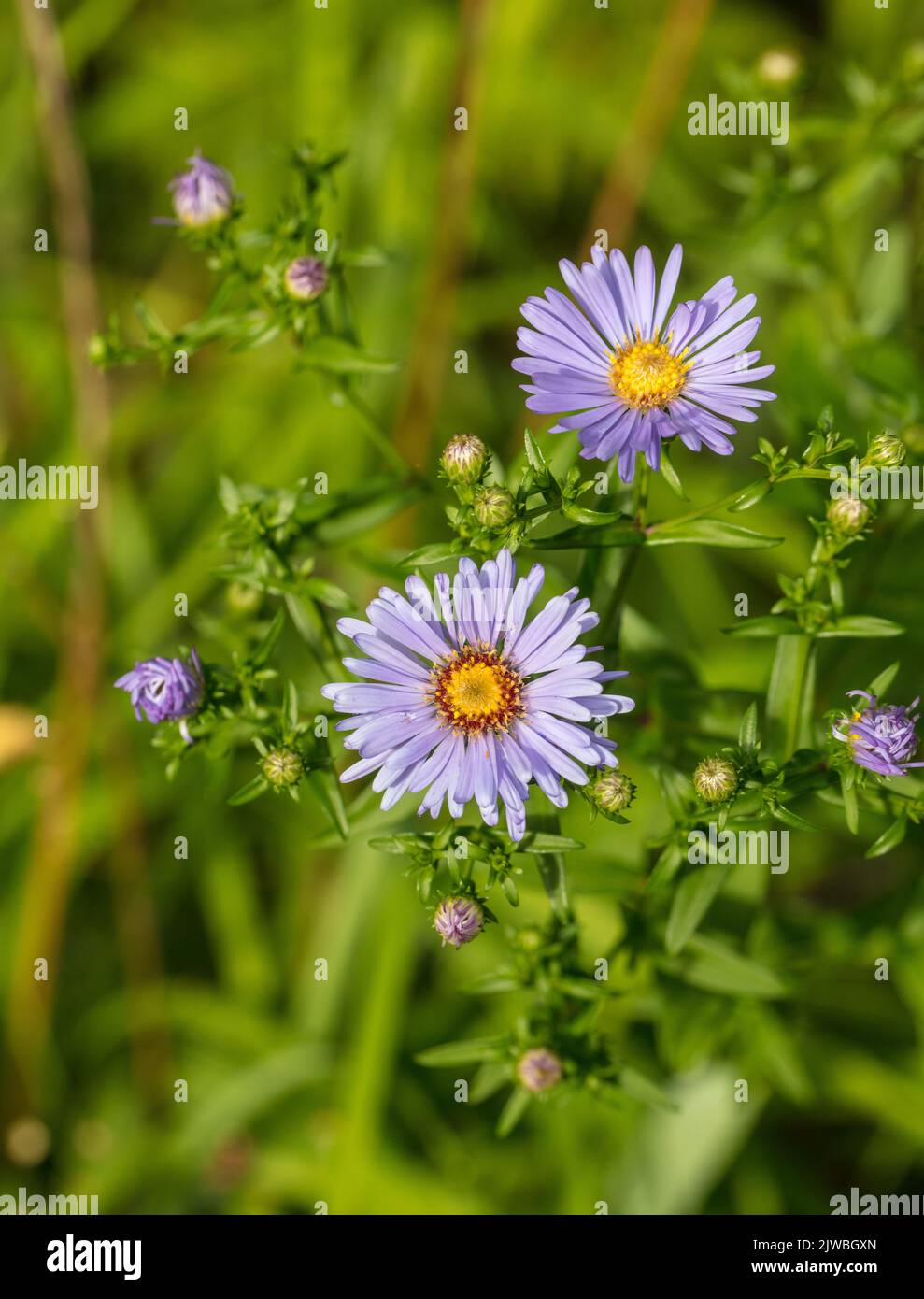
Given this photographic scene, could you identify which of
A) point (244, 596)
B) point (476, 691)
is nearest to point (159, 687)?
point (244, 596)

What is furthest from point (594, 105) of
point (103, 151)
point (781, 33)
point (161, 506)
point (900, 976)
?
point (900, 976)

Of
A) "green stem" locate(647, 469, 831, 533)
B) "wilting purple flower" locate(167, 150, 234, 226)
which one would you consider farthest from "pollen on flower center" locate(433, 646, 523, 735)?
"wilting purple flower" locate(167, 150, 234, 226)

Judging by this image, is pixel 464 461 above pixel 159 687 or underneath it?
above

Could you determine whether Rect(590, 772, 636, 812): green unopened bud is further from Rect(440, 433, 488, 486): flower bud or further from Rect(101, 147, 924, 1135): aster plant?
Result: Rect(440, 433, 488, 486): flower bud

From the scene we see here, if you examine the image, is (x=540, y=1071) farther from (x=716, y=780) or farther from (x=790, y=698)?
(x=790, y=698)

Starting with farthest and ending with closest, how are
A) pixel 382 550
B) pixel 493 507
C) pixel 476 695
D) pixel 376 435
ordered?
pixel 382 550
pixel 376 435
pixel 476 695
pixel 493 507
